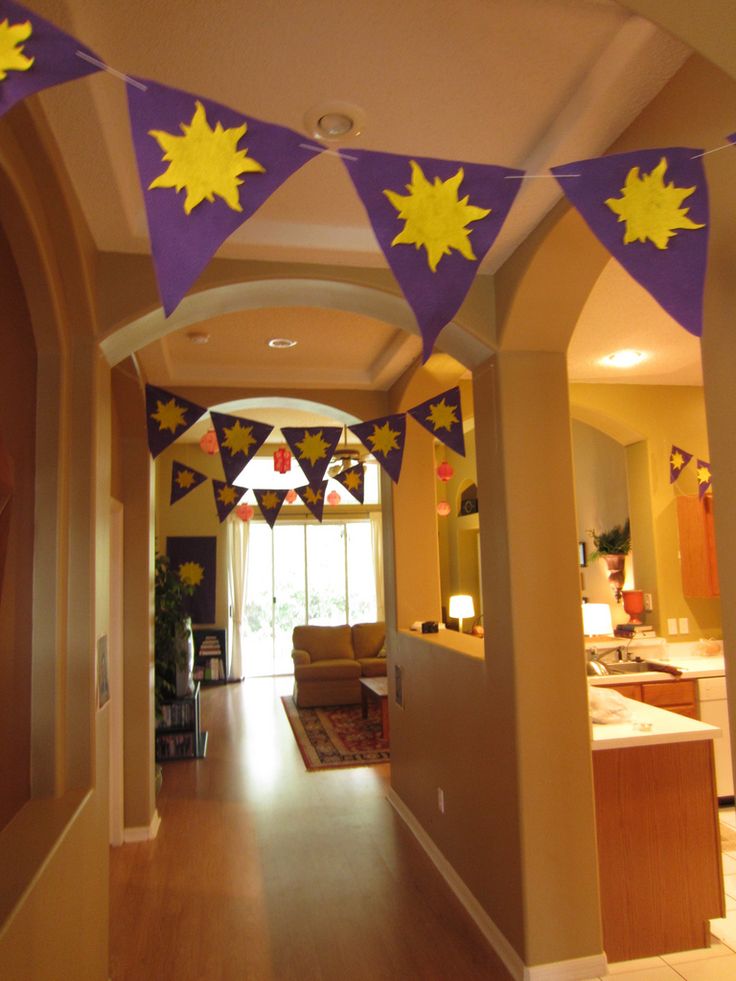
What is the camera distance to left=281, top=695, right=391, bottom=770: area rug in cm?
577

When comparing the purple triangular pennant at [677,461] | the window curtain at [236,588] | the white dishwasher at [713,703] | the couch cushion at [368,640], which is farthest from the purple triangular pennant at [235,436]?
the window curtain at [236,588]

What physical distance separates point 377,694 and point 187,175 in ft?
19.2

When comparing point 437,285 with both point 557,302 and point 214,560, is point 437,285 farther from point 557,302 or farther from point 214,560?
point 214,560

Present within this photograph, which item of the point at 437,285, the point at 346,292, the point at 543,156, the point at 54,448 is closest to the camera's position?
the point at 437,285

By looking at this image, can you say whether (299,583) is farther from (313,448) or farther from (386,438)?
(386,438)

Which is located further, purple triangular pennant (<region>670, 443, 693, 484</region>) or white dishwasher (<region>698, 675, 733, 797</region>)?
purple triangular pennant (<region>670, 443, 693, 484</region>)

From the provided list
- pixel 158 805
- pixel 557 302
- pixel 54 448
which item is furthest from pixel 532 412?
pixel 158 805

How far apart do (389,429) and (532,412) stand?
3.94 ft

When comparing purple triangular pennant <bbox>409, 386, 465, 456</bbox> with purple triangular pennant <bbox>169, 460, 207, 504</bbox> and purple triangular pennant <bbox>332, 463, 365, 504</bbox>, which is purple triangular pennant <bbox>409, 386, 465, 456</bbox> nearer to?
purple triangular pennant <bbox>332, 463, 365, 504</bbox>

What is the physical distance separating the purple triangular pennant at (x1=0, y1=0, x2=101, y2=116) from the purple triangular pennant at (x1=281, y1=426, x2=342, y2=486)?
3.06 m

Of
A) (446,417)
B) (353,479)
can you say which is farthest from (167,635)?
(446,417)

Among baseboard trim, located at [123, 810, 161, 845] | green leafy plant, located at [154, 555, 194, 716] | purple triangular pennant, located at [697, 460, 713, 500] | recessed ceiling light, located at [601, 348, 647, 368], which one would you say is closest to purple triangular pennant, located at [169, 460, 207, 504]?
green leafy plant, located at [154, 555, 194, 716]

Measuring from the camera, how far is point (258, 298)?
302 centimetres

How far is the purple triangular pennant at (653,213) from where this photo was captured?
1412mm
